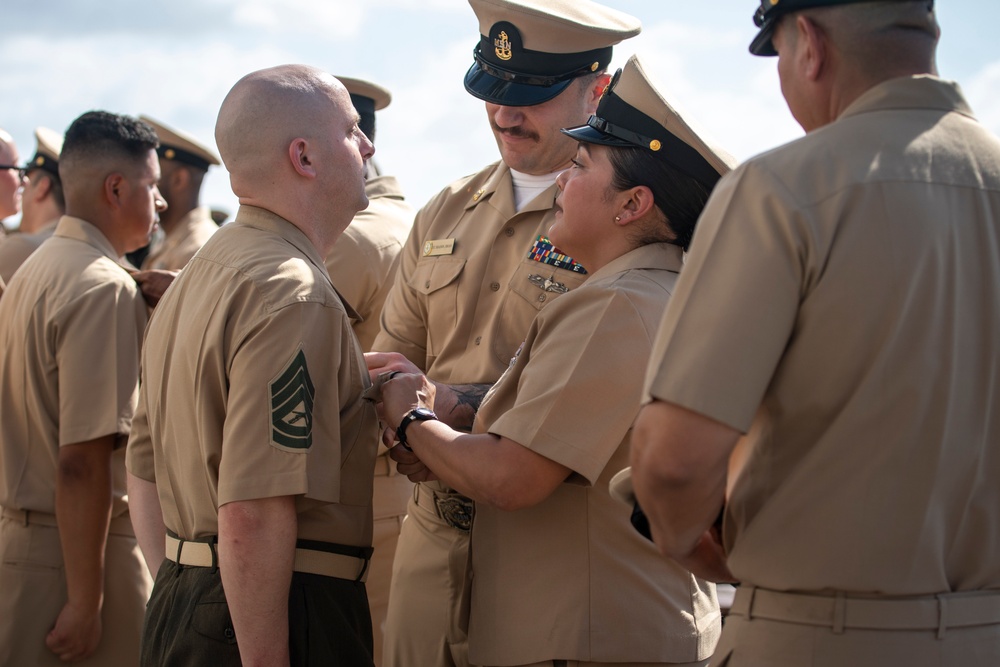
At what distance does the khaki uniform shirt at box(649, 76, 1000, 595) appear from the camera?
5.96ft

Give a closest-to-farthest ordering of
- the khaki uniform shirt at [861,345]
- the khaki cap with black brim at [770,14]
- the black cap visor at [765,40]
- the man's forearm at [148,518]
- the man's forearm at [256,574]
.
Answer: the khaki uniform shirt at [861,345] → the khaki cap with black brim at [770,14] → the black cap visor at [765,40] → the man's forearm at [256,574] → the man's forearm at [148,518]

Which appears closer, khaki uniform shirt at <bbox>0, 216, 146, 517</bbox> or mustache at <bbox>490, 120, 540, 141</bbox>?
mustache at <bbox>490, 120, 540, 141</bbox>

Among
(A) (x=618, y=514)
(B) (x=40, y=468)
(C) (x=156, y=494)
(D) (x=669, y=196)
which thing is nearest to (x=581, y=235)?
(D) (x=669, y=196)

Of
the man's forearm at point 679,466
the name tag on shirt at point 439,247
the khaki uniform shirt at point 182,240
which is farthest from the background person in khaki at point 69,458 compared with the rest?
the man's forearm at point 679,466

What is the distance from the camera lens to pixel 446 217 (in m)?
3.88

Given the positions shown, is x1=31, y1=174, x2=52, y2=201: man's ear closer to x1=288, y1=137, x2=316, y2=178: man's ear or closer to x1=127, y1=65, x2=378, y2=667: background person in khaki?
x1=127, y1=65, x2=378, y2=667: background person in khaki

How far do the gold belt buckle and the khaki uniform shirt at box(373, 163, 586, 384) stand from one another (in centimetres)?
40

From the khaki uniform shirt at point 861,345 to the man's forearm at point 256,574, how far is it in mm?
1098

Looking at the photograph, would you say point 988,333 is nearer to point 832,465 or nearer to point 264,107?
point 832,465

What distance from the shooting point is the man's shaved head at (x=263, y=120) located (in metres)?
2.79

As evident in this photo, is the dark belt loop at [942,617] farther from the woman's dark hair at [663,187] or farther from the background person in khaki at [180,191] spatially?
the background person in khaki at [180,191]

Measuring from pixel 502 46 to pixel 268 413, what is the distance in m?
1.81

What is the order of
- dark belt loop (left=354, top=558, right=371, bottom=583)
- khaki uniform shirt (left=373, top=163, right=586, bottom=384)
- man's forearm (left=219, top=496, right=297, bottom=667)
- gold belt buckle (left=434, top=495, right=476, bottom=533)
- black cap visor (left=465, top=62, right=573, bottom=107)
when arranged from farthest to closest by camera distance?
black cap visor (left=465, top=62, right=573, bottom=107) < khaki uniform shirt (left=373, top=163, right=586, bottom=384) < gold belt buckle (left=434, top=495, right=476, bottom=533) < dark belt loop (left=354, top=558, right=371, bottom=583) < man's forearm (left=219, top=496, right=297, bottom=667)

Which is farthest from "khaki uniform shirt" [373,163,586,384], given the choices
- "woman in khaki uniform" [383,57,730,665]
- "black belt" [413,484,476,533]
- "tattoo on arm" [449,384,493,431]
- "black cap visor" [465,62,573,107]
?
"woman in khaki uniform" [383,57,730,665]
